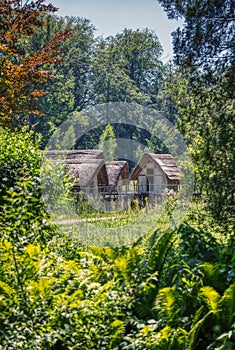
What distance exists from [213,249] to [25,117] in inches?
753

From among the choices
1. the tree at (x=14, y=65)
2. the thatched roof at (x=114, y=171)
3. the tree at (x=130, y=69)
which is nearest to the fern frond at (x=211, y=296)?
the tree at (x=14, y=65)

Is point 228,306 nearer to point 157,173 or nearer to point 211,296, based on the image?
point 211,296

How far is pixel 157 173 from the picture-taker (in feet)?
44.4

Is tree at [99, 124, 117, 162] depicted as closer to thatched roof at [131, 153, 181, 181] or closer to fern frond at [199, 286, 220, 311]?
thatched roof at [131, 153, 181, 181]

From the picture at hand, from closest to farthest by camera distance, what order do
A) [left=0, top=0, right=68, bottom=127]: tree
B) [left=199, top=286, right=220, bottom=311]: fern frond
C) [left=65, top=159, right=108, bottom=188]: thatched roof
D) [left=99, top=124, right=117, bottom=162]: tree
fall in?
[left=199, top=286, right=220, bottom=311]: fern frond
[left=0, top=0, right=68, bottom=127]: tree
[left=65, top=159, right=108, bottom=188]: thatched roof
[left=99, top=124, right=117, bottom=162]: tree

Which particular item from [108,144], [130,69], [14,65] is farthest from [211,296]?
[130,69]

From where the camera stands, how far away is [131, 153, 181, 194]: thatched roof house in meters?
12.6

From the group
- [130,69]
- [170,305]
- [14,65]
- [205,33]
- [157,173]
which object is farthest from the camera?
[130,69]

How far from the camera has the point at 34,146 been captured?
494 centimetres

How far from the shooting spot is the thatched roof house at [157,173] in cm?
1265

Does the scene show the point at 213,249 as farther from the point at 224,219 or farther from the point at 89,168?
the point at 89,168

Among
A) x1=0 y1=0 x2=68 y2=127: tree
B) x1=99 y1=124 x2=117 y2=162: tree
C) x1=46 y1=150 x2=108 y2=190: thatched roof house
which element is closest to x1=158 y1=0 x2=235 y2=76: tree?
x1=0 y1=0 x2=68 y2=127: tree

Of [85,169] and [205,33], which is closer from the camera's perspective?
[205,33]

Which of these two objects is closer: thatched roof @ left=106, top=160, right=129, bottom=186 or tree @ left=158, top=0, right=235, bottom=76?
tree @ left=158, top=0, right=235, bottom=76
